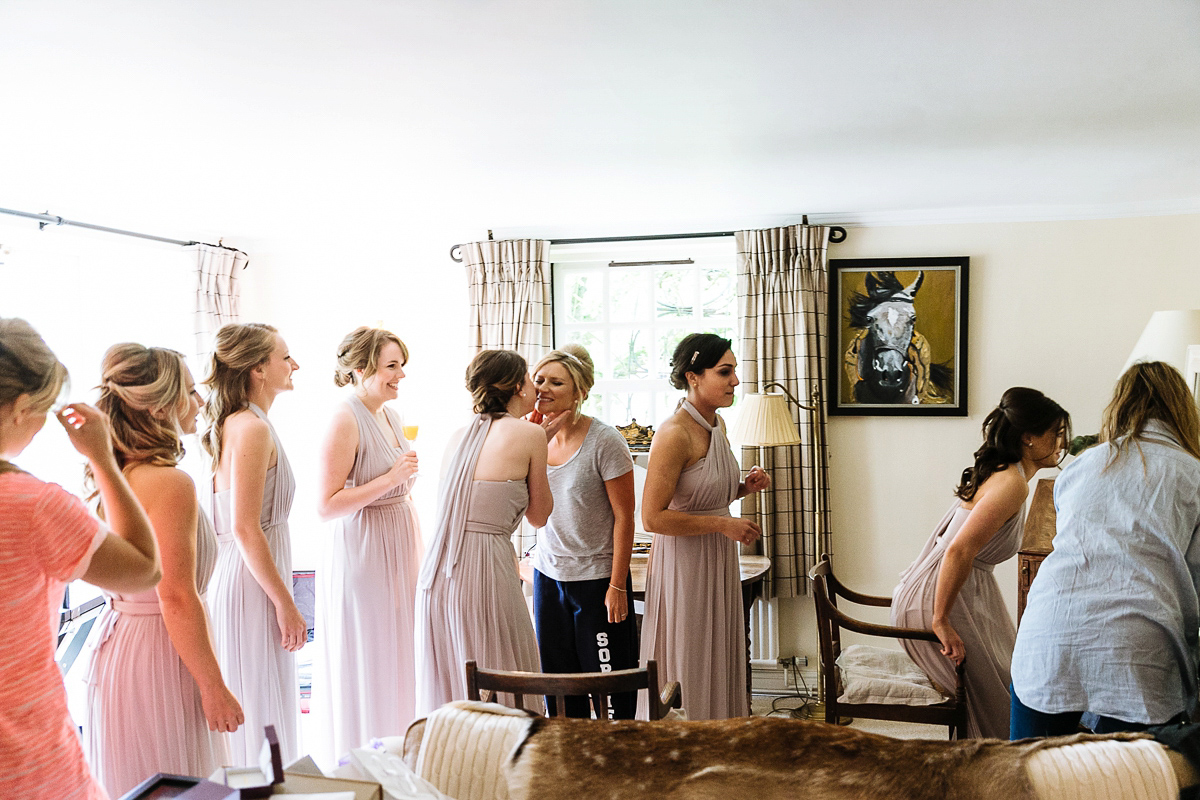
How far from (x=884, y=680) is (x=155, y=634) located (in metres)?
2.16

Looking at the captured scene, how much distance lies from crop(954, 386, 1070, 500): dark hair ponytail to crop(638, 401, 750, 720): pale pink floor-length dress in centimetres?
81

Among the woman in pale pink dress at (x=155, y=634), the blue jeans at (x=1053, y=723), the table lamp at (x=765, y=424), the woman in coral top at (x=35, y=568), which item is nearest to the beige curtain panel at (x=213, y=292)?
the woman in pale pink dress at (x=155, y=634)

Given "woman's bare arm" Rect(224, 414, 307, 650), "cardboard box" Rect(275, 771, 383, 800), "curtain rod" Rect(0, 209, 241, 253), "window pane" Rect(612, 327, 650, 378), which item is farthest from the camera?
"window pane" Rect(612, 327, 650, 378)

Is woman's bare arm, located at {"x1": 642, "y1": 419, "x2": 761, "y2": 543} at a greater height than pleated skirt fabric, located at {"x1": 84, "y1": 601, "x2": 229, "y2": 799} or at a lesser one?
greater

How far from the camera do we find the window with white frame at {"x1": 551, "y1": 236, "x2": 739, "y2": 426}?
4574 millimetres

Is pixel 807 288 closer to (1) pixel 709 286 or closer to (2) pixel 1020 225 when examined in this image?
(1) pixel 709 286

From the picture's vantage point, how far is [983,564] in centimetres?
257

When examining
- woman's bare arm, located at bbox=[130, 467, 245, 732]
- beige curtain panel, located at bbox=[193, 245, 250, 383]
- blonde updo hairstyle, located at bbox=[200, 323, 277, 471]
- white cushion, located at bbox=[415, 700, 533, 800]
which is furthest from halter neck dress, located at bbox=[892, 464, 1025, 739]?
beige curtain panel, located at bbox=[193, 245, 250, 383]

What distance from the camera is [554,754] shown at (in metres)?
1.25

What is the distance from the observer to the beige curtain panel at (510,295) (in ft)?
14.6

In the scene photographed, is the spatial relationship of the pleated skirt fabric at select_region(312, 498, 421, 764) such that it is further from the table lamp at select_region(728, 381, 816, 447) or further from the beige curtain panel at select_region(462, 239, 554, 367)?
the beige curtain panel at select_region(462, 239, 554, 367)

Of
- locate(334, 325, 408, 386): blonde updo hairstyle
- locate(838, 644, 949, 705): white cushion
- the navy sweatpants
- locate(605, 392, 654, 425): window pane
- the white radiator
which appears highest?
Result: locate(334, 325, 408, 386): blonde updo hairstyle

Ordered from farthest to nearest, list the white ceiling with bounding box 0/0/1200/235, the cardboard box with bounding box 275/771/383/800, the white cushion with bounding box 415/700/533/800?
the white ceiling with bounding box 0/0/1200/235
the white cushion with bounding box 415/700/533/800
the cardboard box with bounding box 275/771/383/800

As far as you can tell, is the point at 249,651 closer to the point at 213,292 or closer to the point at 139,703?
the point at 139,703
